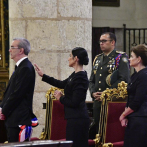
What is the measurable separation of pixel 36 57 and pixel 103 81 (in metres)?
1.17

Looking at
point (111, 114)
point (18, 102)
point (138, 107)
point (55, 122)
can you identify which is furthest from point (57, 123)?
point (138, 107)

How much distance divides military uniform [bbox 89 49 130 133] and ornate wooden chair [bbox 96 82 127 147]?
0.35 metres

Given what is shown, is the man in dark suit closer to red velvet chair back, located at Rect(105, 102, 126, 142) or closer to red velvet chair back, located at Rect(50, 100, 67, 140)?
red velvet chair back, located at Rect(50, 100, 67, 140)

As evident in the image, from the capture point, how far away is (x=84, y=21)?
5586 millimetres

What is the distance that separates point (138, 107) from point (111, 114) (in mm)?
683

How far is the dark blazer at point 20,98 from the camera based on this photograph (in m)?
3.59

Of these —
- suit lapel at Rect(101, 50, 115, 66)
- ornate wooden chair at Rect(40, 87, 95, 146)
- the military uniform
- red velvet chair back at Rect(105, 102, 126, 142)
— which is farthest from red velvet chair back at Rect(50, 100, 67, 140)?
suit lapel at Rect(101, 50, 115, 66)

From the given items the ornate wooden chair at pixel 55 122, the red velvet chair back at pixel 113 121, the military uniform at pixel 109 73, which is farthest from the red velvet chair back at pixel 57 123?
the red velvet chair back at pixel 113 121

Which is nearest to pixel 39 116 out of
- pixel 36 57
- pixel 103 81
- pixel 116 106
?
pixel 36 57

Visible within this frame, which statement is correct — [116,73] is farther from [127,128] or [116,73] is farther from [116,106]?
[127,128]

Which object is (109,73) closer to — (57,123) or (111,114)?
(111,114)

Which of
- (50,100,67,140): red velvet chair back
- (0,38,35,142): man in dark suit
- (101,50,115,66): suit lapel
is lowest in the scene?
(50,100,67,140): red velvet chair back

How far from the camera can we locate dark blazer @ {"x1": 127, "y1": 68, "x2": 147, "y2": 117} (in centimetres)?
348

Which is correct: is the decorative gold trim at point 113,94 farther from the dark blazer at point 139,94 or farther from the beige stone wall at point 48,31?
the beige stone wall at point 48,31
